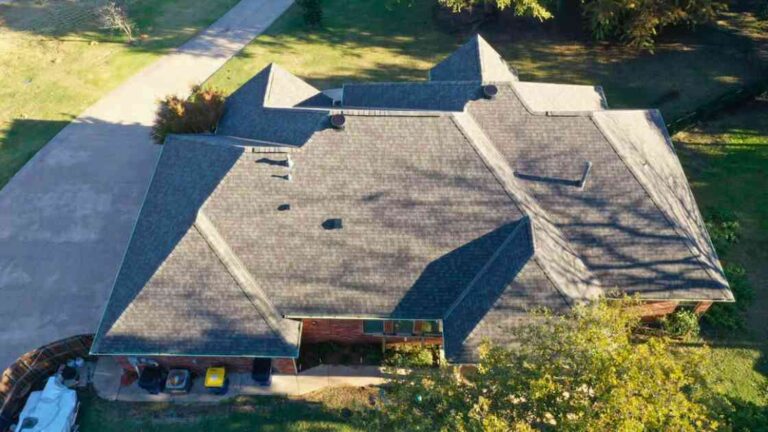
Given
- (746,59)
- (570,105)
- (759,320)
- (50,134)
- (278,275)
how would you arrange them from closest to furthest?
1. (278,275)
2. (759,320)
3. (570,105)
4. (50,134)
5. (746,59)

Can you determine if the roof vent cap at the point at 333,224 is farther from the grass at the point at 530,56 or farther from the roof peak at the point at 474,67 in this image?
the grass at the point at 530,56

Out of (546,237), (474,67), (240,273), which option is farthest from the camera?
(474,67)

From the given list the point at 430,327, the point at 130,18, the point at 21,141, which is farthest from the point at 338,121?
the point at 130,18

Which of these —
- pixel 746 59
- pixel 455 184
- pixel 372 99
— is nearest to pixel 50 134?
pixel 372 99

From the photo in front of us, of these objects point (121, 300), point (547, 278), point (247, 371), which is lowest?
point (247, 371)

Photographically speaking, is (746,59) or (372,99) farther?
(746,59)

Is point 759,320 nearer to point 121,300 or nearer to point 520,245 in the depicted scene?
point 520,245

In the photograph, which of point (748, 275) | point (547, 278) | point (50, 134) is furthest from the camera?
point (50, 134)

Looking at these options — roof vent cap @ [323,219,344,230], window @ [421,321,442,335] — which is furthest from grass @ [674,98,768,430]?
roof vent cap @ [323,219,344,230]

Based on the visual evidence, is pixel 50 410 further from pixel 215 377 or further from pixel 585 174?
pixel 585 174
